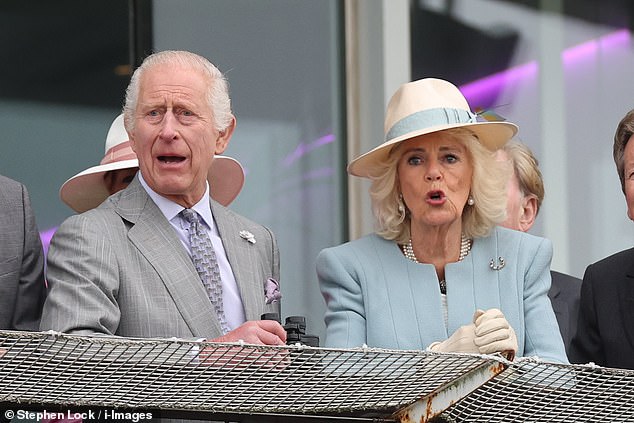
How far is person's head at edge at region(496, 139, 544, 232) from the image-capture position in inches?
209

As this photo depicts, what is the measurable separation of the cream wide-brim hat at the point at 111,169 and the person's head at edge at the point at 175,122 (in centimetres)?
53

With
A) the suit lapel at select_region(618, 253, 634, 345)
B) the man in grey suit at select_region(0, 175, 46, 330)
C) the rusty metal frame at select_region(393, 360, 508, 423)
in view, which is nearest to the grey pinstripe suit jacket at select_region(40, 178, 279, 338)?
the man in grey suit at select_region(0, 175, 46, 330)

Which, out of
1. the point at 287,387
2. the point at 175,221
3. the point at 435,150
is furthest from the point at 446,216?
the point at 287,387

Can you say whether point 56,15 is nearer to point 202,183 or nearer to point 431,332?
point 202,183

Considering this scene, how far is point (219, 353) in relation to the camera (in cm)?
247

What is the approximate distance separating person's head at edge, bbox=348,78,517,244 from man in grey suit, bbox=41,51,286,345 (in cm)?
38

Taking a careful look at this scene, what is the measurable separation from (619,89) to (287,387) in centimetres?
515

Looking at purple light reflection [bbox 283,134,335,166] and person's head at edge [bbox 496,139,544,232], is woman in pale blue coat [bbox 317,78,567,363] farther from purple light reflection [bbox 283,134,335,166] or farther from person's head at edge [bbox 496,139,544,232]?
purple light reflection [bbox 283,134,335,166]

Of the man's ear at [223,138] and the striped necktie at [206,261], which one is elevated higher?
the man's ear at [223,138]

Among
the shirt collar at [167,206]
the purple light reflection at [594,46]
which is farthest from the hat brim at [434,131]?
Result: the purple light reflection at [594,46]

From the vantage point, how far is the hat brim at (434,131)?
3939 mm

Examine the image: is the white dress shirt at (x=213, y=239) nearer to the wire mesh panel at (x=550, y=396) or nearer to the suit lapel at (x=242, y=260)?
the suit lapel at (x=242, y=260)

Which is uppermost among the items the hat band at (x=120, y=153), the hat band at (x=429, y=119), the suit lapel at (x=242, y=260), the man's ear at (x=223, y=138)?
the hat band at (x=429, y=119)

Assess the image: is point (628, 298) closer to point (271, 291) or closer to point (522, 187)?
point (271, 291)
